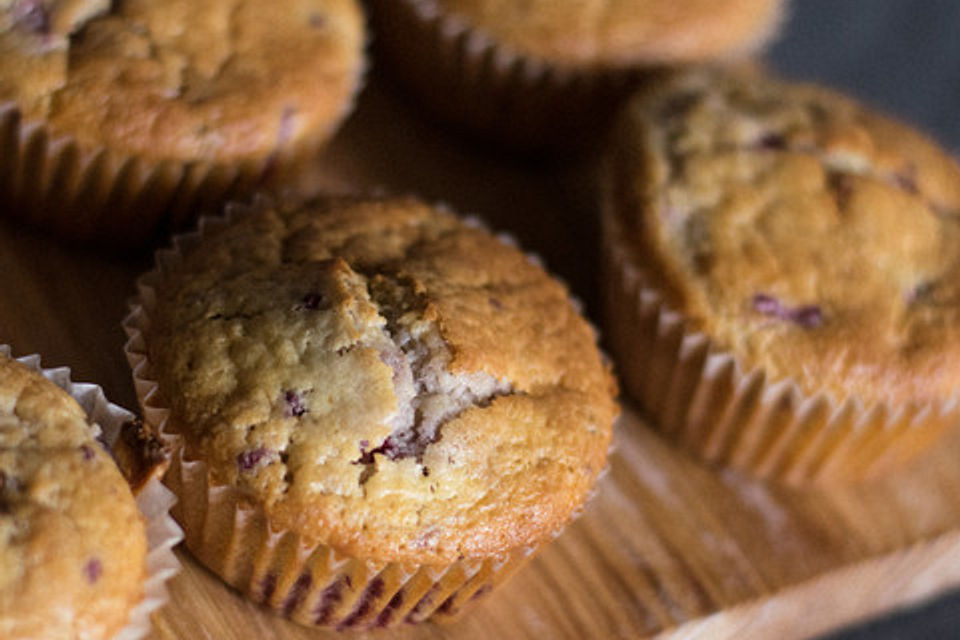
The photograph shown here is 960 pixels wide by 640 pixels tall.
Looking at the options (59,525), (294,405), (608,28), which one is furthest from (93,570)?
(608,28)

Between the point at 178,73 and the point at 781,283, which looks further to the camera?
the point at 781,283

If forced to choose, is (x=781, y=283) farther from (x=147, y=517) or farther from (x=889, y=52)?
(x=889, y=52)

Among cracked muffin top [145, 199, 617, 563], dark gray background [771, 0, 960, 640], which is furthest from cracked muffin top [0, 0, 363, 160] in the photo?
dark gray background [771, 0, 960, 640]

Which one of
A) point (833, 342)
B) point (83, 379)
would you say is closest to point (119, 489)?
point (83, 379)

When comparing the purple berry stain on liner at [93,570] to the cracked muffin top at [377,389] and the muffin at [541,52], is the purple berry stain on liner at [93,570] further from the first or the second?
the muffin at [541,52]

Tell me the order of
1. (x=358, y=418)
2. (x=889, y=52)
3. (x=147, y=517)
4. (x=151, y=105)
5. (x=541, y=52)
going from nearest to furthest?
(x=147, y=517), (x=358, y=418), (x=151, y=105), (x=541, y=52), (x=889, y=52)

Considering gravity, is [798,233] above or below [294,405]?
above
